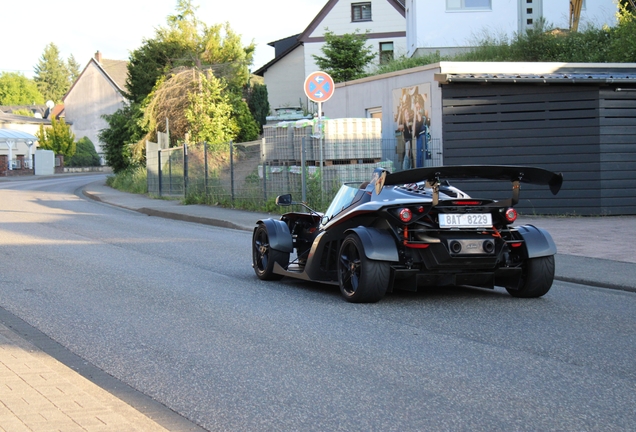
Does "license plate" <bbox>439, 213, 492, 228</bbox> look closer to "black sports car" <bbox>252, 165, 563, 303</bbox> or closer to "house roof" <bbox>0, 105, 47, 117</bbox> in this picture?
"black sports car" <bbox>252, 165, 563, 303</bbox>

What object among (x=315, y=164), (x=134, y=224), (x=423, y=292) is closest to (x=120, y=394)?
(x=423, y=292)

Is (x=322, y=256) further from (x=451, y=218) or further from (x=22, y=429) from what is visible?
(x=22, y=429)

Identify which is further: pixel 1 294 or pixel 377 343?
pixel 1 294

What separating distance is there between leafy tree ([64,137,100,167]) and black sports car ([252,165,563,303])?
252 ft

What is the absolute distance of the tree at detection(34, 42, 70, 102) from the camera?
14938 centimetres

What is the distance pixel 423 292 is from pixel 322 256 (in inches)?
46.2

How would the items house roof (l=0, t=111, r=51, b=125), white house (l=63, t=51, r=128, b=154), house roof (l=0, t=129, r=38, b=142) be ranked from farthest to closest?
white house (l=63, t=51, r=128, b=154)
house roof (l=0, t=111, r=51, b=125)
house roof (l=0, t=129, r=38, b=142)

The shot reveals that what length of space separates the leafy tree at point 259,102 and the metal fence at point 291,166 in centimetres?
2788

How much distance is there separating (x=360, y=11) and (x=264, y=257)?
4554 centimetres

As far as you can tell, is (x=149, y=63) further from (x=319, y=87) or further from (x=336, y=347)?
(x=336, y=347)

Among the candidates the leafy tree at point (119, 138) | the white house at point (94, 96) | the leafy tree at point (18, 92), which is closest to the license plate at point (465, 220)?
the leafy tree at point (119, 138)

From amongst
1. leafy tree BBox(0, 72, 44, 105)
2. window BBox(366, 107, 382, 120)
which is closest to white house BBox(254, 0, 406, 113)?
window BBox(366, 107, 382, 120)

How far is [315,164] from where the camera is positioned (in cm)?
2145

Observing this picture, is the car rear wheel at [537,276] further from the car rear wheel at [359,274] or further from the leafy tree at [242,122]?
the leafy tree at [242,122]
